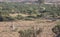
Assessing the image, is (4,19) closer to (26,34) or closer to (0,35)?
(0,35)

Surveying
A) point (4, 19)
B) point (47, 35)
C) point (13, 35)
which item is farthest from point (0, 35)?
point (4, 19)

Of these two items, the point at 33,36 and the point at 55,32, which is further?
the point at 55,32

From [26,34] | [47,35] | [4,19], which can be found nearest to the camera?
[26,34]

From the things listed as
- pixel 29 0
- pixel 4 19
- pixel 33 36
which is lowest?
pixel 29 0

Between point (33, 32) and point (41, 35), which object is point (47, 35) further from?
point (33, 32)

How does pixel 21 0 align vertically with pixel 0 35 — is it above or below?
below

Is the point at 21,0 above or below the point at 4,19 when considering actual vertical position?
below

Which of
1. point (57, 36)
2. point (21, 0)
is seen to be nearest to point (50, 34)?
point (57, 36)

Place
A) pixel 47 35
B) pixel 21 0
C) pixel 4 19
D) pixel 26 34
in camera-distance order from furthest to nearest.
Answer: pixel 21 0, pixel 4 19, pixel 47 35, pixel 26 34

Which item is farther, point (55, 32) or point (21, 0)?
point (21, 0)
